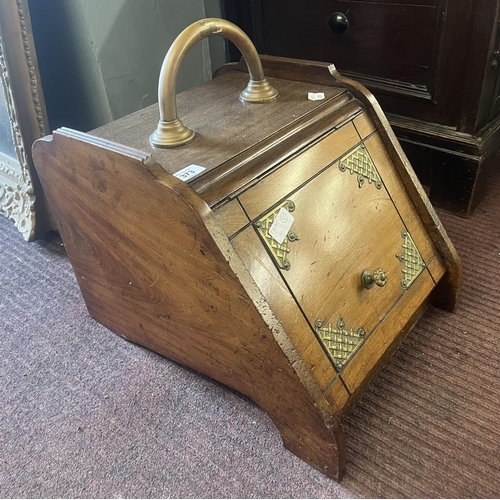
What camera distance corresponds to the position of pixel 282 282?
83 cm

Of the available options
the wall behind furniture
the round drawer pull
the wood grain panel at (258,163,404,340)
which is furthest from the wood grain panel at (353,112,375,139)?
the wall behind furniture

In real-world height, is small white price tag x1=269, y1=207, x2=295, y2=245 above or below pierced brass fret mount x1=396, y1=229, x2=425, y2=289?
above

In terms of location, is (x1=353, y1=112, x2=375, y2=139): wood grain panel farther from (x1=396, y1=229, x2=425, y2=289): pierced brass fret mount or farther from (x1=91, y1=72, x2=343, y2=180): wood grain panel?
(x1=396, y1=229, x2=425, y2=289): pierced brass fret mount

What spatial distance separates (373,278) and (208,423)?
41cm

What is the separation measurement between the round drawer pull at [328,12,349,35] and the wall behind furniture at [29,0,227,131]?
429 millimetres

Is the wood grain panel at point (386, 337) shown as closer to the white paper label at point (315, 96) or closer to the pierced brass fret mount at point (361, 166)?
the pierced brass fret mount at point (361, 166)

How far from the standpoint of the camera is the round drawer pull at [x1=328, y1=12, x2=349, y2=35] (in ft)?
4.63

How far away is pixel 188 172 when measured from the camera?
81cm

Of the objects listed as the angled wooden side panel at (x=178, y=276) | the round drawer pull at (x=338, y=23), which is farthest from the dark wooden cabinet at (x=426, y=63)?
the angled wooden side panel at (x=178, y=276)

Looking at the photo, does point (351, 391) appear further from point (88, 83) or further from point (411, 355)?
point (88, 83)

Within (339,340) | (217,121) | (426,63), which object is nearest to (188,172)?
(217,121)

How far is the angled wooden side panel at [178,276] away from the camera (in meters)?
0.76

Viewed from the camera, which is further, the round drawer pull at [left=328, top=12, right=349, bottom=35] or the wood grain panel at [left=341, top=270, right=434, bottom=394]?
the round drawer pull at [left=328, top=12, right=349, bottom=35]

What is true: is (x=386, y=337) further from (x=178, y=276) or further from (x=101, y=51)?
(x=101, y=51)
